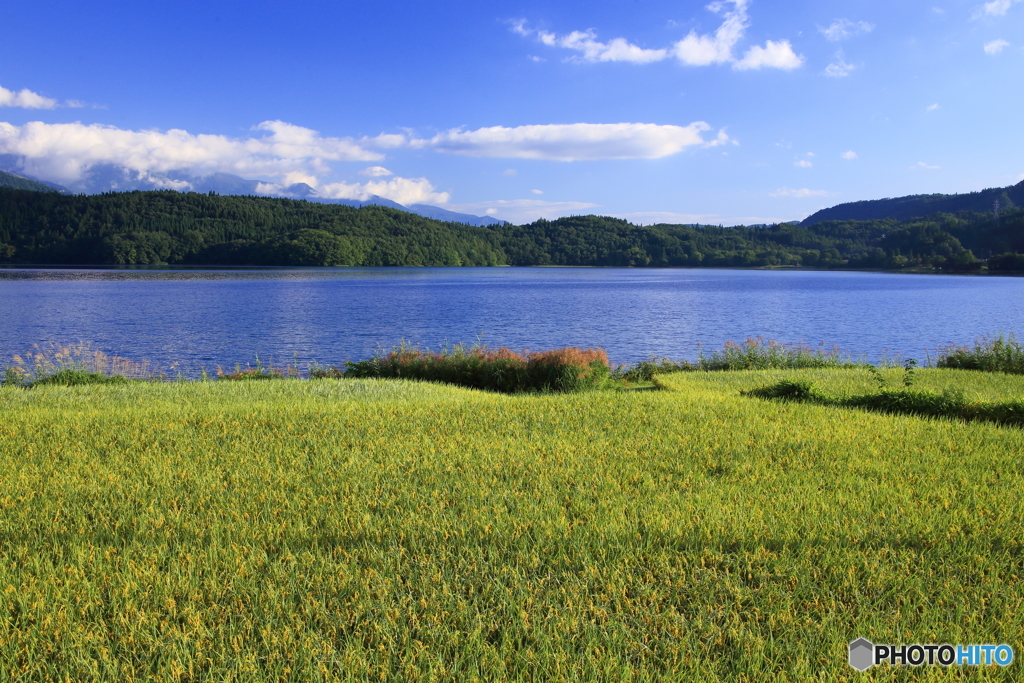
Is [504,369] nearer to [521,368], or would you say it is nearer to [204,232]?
[521,368]

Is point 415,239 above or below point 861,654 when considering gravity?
above

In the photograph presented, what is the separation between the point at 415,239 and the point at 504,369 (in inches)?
5789

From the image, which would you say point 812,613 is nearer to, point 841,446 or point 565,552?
point 565,552

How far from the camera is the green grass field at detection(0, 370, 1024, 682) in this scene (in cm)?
294

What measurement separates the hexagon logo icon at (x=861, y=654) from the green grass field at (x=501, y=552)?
54 mm

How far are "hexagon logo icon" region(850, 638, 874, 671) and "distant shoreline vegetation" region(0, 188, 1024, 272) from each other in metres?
133

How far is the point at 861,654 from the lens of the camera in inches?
118

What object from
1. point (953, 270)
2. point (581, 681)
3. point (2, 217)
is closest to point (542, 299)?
point (581, 681)

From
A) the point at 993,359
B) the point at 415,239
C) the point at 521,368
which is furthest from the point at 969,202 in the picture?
the point at 521,368

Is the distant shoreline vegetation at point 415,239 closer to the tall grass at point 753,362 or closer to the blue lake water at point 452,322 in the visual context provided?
the blue lake water at point 452,322

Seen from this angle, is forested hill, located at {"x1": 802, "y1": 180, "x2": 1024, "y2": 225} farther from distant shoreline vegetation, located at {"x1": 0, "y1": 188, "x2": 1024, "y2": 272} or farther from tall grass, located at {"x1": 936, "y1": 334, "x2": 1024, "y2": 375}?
tall grass, located at {"x1": 936, "y1": 334, "x2": 1024, "y2": 375}

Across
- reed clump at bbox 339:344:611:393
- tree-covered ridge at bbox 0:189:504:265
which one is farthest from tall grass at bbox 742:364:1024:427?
tree-covered ridge at bbox 0:189:504:265

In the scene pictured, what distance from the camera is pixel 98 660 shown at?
2869 millimetres

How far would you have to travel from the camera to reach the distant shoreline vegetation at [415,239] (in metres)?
119
